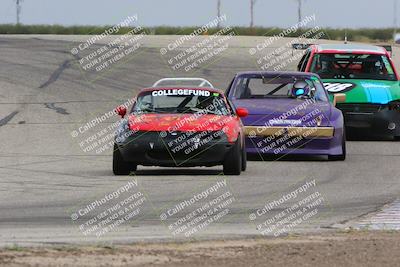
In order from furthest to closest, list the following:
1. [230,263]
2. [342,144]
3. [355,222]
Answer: [342,144] < [355,222] < [230,263]

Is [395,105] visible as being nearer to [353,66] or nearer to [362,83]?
[362,83]

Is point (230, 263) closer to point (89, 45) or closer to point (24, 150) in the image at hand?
point (24, 150)

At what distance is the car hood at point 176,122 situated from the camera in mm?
15188

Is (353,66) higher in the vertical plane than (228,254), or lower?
lower

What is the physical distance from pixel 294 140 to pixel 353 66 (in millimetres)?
5326

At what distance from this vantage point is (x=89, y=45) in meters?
46.8

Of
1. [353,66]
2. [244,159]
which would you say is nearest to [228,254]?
[244,159]

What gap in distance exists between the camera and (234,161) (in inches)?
599

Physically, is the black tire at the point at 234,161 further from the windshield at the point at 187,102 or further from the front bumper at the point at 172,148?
the windshield at the point at 187,102

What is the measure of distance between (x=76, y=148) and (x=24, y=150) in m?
1.03

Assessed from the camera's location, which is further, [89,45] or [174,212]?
[89,45]

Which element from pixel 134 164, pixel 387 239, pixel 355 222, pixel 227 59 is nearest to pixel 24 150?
pixel 134 164

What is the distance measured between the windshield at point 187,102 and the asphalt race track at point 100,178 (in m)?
0.81

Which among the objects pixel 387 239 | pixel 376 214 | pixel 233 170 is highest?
pixel 387 239
